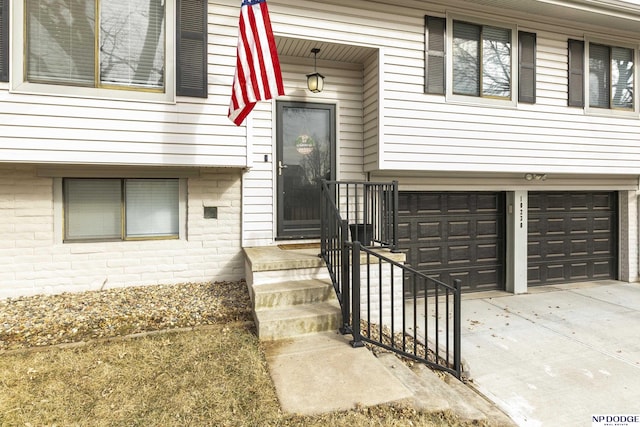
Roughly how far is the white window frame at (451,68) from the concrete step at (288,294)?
3535 millimetres

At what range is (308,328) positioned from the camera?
325 cm

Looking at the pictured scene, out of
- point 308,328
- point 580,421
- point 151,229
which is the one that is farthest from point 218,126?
point 580,421

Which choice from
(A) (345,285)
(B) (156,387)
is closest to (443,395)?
(A) (345,285)

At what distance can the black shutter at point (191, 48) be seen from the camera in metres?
3.98

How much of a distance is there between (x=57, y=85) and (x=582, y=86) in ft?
25.5

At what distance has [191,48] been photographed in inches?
159

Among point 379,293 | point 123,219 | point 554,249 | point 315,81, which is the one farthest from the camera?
point 554,249

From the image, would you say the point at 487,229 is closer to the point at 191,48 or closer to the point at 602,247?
the point at 602,247

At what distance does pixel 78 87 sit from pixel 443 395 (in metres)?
4.66

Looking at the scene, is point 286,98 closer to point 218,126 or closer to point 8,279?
point 218,126

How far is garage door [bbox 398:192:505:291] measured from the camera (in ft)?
19.0

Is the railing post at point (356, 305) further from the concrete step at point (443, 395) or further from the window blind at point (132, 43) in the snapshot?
the window blind at point (132, 43)

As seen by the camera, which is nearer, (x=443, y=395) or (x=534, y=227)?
(x=443, y=395)

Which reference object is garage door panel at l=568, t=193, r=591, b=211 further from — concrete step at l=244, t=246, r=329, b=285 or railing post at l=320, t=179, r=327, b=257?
concrete step at l=244, t=246, r=329, b=285
